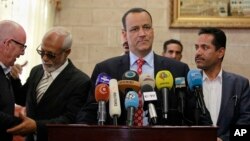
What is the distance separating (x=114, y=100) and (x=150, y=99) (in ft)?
0.57

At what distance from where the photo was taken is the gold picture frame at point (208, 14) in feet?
16.5

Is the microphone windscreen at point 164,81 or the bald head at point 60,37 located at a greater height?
the bald head at point 60,37

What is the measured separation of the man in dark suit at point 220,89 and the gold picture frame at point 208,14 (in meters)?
1.29

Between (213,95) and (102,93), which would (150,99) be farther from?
(213,95)

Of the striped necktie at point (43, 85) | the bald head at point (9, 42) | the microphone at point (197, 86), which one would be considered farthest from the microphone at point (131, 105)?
the striped necktie at point (43, 85)

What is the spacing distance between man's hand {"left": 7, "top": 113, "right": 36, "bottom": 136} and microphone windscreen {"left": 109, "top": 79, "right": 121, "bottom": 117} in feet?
2.59

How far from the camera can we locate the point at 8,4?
3871 mm

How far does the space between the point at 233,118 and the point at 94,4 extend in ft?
8.48

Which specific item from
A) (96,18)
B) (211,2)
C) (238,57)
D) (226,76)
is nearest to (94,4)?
(96,18)

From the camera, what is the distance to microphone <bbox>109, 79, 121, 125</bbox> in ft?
6.58

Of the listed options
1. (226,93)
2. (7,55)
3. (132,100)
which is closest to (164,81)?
(132,100)

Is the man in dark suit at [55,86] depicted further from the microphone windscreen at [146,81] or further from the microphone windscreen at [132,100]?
the microphone windscreen at [132,100]

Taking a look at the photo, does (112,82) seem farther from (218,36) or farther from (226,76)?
(218,36)

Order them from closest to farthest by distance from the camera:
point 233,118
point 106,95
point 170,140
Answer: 1. point 170,140
2. point 106,95
3. point 233,118
